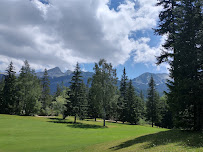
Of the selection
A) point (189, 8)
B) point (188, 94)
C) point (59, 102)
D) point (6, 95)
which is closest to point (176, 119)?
point (188, 94)

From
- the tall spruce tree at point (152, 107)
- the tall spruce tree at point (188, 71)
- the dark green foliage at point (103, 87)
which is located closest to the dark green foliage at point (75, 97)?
the dark green foliage at point (103, 87)

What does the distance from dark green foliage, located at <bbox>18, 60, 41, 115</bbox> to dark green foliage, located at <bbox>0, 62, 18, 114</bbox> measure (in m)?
2.28

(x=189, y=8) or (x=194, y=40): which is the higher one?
(x=189, y=8)

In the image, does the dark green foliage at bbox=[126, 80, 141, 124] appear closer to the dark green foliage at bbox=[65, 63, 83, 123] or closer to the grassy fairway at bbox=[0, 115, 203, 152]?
the dark green foliage at bbox=[65, 63, 83, 123]

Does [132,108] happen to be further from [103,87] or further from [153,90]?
[103,87]

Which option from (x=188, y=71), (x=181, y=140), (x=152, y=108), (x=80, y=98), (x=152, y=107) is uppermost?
(x=188, y=71)

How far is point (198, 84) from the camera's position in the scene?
14.2 meters

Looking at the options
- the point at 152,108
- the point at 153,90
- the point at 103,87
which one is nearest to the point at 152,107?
the point at 152,108

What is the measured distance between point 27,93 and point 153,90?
166 ft

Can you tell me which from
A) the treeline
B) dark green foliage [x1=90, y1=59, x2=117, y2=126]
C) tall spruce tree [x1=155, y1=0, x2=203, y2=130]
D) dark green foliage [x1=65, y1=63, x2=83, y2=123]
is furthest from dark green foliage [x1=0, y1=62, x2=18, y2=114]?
tall spruce tree [x1=155, y1=0, x2=203, y2=130]

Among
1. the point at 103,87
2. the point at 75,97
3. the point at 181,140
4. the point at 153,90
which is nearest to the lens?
the point at 181,140

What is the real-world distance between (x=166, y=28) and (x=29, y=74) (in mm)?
54198

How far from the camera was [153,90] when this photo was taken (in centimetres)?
6097

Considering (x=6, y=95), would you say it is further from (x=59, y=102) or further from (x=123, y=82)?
(x=123, y=82)
